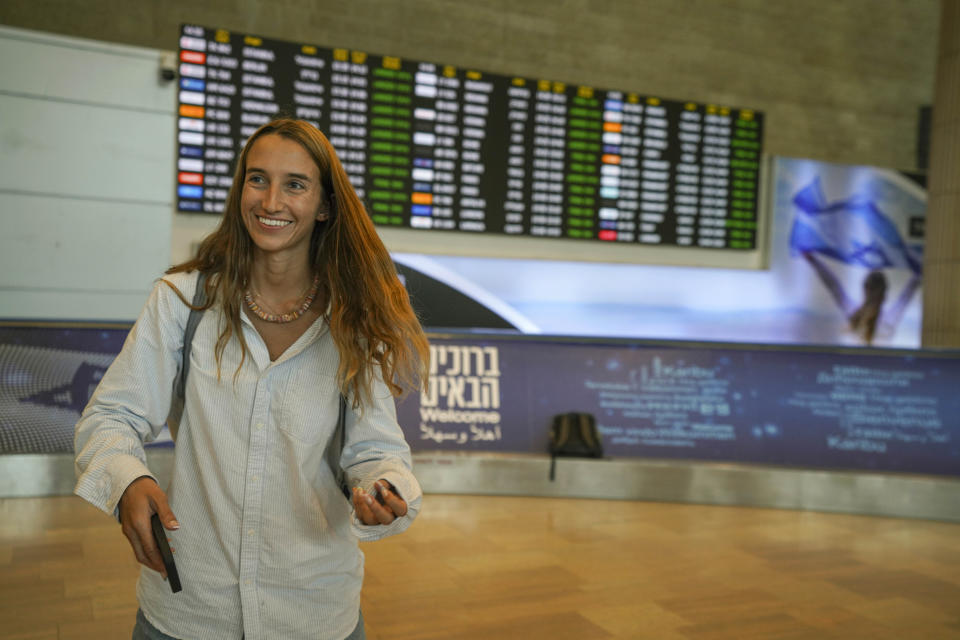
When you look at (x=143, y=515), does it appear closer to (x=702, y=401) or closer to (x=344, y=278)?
(x=344, y=278)

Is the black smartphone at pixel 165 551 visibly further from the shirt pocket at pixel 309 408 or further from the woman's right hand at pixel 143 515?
the shirt pocket at pixel 309 408

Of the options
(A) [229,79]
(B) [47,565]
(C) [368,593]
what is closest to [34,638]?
(B) [47,565]

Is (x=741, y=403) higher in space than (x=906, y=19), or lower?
lower

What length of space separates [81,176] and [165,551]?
509cm

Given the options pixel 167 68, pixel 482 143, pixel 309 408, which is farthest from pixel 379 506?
pixel 482 143

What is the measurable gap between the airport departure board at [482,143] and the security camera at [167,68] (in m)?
0.09

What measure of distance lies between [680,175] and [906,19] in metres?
3.79

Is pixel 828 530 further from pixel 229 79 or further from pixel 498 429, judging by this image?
pixel 229 79

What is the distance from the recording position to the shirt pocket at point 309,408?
144 centimetres

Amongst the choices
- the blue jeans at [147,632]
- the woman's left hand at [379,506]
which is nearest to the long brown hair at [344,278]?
the woman's left hand at [379,506]

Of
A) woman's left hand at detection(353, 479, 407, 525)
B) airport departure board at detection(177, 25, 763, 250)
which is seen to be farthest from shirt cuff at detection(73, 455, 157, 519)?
airport departure board at detection(177, 25, 763, 250)

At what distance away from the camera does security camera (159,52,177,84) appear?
19.0ft

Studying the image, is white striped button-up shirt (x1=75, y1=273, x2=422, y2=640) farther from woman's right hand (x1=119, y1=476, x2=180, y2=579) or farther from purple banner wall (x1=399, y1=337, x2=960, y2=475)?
purple banner wall (x1=399, y1=337, x2=960, y2=475)

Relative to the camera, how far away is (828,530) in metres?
Result: 5.07
